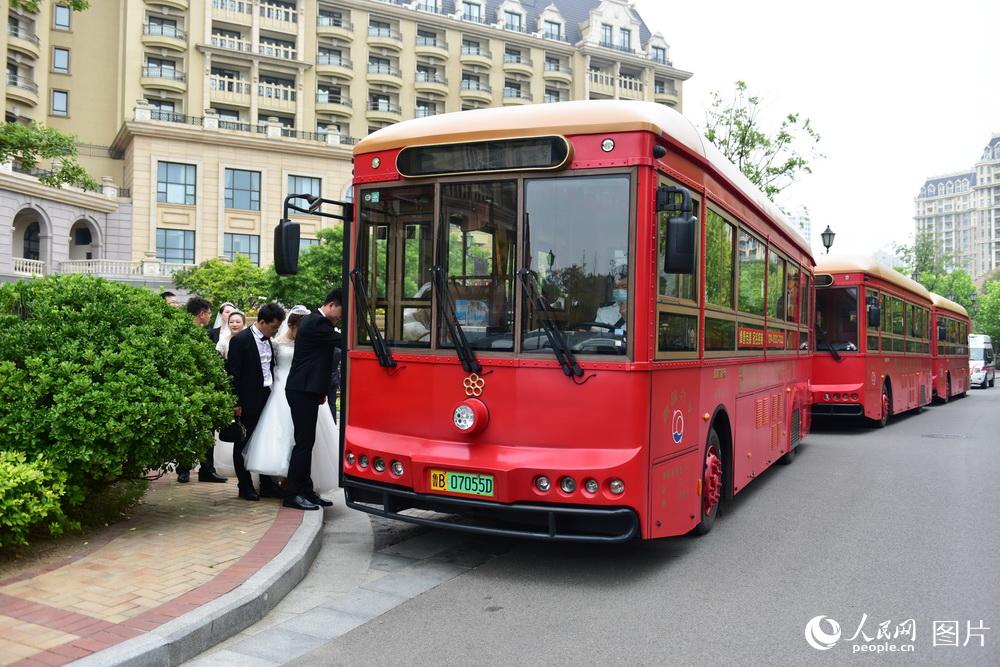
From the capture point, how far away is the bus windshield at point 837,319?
14992mm

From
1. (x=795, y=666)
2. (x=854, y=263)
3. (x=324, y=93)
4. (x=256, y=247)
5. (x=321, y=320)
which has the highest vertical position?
(x=324, y=93)

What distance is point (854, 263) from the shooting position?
15.0 meters

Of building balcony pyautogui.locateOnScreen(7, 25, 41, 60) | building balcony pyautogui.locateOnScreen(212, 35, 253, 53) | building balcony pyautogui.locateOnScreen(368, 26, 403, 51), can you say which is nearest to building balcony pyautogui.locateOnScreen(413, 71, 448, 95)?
building balcony pyautogui.locateOnScreen(368, 26, 403, 51)

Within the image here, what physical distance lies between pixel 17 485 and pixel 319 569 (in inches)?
77.9

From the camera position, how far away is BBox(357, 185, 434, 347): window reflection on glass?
6.02 meters

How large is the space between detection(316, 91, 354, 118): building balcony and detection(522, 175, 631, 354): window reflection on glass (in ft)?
182

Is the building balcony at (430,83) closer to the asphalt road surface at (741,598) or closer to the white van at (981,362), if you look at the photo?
the white van at (981,362)

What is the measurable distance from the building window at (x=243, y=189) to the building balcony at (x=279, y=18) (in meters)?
11.0

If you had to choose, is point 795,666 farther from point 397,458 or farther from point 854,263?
point 854,263

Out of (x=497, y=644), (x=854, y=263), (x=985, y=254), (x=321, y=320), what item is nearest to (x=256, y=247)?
(x=854, y=263)

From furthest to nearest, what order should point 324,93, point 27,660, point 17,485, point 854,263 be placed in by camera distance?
point 324,93
point 854,263
point 17,485
point 27,660

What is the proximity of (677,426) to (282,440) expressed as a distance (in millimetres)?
3513

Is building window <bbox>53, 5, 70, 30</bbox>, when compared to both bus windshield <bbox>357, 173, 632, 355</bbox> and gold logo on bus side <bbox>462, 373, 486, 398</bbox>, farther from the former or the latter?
gold logo on bus side <bbox>462, 373, 486, 398</bbox>

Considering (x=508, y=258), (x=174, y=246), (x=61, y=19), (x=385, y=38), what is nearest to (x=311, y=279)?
(x=174, y=246)
